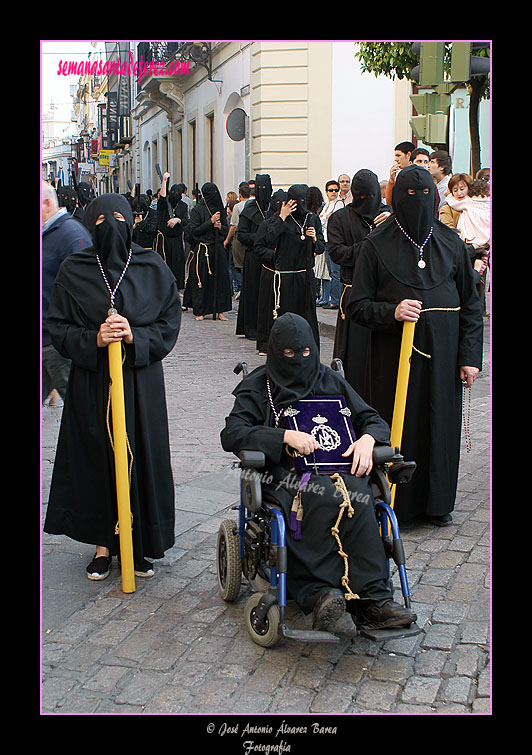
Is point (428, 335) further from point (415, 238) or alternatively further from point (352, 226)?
point (352, 226)

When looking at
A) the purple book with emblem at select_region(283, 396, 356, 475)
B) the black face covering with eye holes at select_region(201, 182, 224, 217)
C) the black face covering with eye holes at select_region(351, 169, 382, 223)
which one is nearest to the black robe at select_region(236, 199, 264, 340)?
the black face covering with eye holes at select_region(201, 182, 224, 217)

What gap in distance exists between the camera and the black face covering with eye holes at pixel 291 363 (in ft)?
14.2

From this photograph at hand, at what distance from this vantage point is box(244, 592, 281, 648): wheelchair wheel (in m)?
4.01

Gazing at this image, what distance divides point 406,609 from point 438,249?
2.45m

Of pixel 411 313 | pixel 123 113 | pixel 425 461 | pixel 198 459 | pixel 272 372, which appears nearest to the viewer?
pixel 272 372

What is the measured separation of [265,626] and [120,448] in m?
1.18

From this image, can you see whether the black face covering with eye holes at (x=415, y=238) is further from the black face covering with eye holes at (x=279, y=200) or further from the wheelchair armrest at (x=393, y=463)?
the black face covering with eye holes at (x=279, y=200)

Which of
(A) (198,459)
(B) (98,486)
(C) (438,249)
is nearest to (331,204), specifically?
(A) (198,459)

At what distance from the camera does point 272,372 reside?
4434 mm

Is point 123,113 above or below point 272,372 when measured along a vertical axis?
above

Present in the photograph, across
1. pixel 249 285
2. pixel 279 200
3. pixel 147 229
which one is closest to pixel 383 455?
pixel 279 200

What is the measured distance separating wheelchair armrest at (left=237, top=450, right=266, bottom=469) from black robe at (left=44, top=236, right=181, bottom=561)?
973 millimetres

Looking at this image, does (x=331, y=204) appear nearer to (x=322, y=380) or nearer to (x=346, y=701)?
(x=322, y=380)

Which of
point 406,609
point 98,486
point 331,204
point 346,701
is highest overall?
point 331,204
